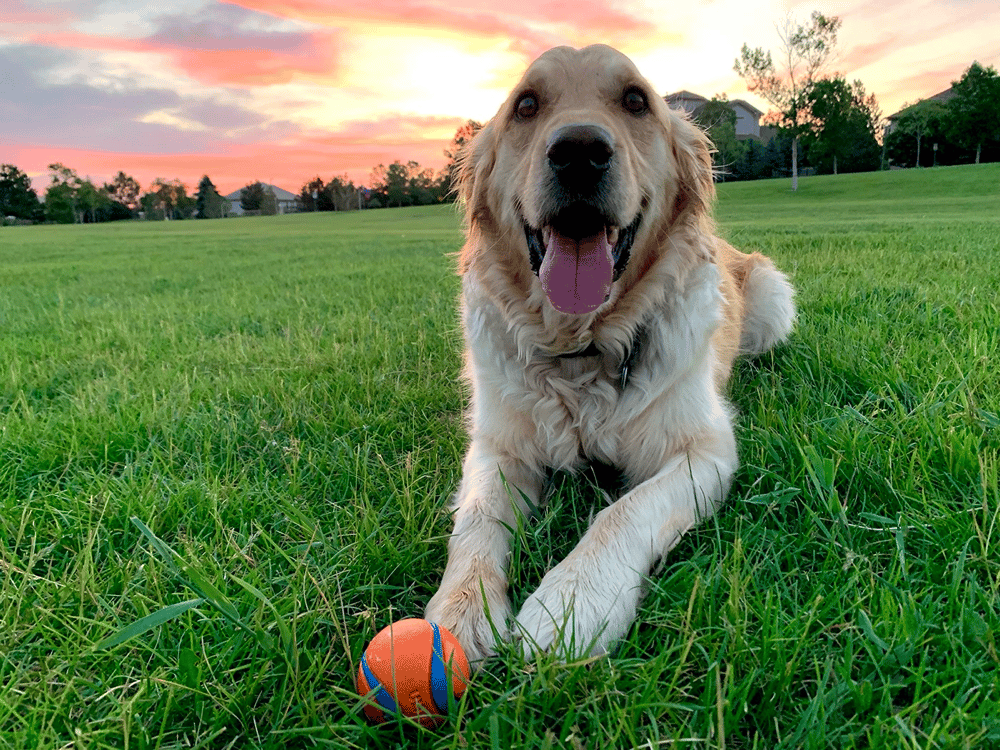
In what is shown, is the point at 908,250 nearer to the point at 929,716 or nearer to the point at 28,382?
the point at 929,716

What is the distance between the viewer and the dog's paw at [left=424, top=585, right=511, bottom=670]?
1.49 meters

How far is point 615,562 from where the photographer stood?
1.70 meters

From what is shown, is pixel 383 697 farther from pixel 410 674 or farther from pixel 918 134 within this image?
pixel 918 134

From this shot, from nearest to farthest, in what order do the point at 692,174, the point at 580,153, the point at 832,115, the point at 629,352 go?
the point at 580,153
the point at 629,352
the point at 692,174
the point at 832,115

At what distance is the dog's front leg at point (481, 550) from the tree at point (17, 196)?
337ft

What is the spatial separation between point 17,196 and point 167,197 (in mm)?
17597

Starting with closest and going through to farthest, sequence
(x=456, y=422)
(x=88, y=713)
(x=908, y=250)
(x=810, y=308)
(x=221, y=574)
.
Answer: (x=88, y=713), (x=221, y=574), (x=456, y=422), (x=810, y=308), (x=908, y=250)

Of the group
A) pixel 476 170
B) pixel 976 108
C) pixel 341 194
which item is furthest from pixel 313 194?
pixel 476 170

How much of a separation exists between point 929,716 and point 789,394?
2.08 metres

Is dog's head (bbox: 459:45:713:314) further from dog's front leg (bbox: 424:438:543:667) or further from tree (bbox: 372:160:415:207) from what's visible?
tree (bbox: 372:160:415:207)

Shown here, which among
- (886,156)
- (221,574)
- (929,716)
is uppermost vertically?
(886,156)

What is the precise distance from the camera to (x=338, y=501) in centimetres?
222

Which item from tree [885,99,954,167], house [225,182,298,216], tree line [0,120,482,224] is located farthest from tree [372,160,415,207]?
tree [885,99,954,167]

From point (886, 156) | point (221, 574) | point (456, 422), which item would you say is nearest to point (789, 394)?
point (456, 422)
